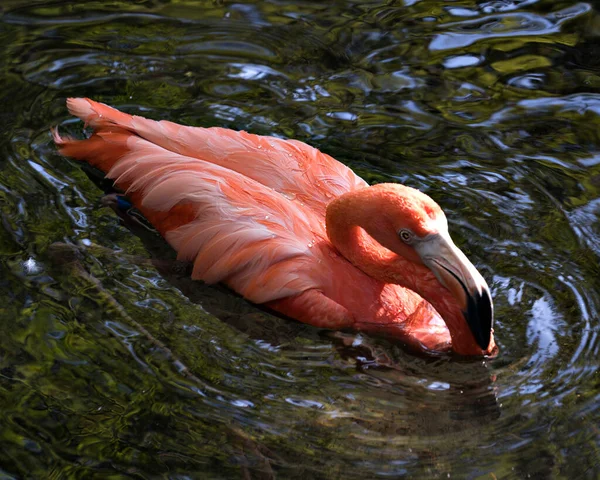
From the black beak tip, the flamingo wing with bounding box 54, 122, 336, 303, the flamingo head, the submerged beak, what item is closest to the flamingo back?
the flamingo wing with bounding box 54, 122, 336, 303

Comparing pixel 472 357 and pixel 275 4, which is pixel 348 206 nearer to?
pixel 472 357

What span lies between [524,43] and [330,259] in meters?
3.24

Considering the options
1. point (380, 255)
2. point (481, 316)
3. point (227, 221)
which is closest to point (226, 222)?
point (227, 221)

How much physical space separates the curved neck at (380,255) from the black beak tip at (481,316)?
8 centimetres

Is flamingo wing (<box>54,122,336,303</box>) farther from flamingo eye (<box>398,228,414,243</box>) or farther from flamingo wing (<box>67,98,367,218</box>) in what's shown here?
flamingo eye (<box>398,228,414,243</box>)

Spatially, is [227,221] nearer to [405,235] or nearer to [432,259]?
[405,235]

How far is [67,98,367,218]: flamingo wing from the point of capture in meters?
5.11

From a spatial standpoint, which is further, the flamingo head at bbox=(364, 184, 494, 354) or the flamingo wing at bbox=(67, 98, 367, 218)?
the flamingo wing at bbox=(67, 98, 367, 218)

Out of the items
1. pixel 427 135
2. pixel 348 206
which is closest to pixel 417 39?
pixel 427 135

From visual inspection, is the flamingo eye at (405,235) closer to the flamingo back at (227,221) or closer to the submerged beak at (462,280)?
the submerged beak at (462,280)

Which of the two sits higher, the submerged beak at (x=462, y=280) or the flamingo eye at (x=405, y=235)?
the flamingo eye at (x=405, y=235)

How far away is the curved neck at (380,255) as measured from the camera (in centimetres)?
448

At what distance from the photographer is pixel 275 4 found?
7598 millimetres

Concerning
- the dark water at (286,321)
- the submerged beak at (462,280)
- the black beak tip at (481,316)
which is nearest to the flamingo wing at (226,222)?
the dark water at (286,321)
